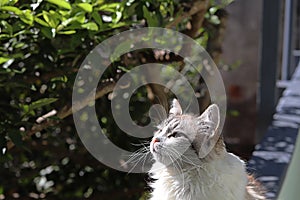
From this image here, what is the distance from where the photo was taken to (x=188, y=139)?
127 cm

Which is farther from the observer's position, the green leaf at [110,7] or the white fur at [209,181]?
the green leaf at [110,7]

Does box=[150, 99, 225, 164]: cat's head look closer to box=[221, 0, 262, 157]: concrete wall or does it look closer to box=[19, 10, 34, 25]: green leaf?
box=[19, 10, 34, 25]: green leaf

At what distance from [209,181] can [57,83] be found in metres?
0.62

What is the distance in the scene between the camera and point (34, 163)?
2533 mm

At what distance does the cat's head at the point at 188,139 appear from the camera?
4.09ft

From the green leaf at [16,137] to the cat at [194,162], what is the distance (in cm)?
32

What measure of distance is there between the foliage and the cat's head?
38cm

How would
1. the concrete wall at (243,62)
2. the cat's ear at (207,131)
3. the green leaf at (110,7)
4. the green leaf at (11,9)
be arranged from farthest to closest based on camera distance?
the concrete wall at (243,62)
the green leaf at (110,7)
the green leaf at (11,9)
the cat's ear at (207,131)

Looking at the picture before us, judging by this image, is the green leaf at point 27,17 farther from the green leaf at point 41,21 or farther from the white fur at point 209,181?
the white fur at point 209,181

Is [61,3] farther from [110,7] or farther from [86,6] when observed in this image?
[110,7]

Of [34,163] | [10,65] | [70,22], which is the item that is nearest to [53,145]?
[34,163]

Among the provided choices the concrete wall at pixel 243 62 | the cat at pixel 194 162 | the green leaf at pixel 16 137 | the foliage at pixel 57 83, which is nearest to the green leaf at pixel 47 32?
the foliage at pixel 57 83

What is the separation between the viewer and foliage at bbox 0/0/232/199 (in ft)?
5.00

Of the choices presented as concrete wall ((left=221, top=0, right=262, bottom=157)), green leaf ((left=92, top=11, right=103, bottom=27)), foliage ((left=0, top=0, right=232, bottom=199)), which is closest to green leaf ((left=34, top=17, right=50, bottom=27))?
foliage ((left=0, top=0, right=232, bottom=199))
